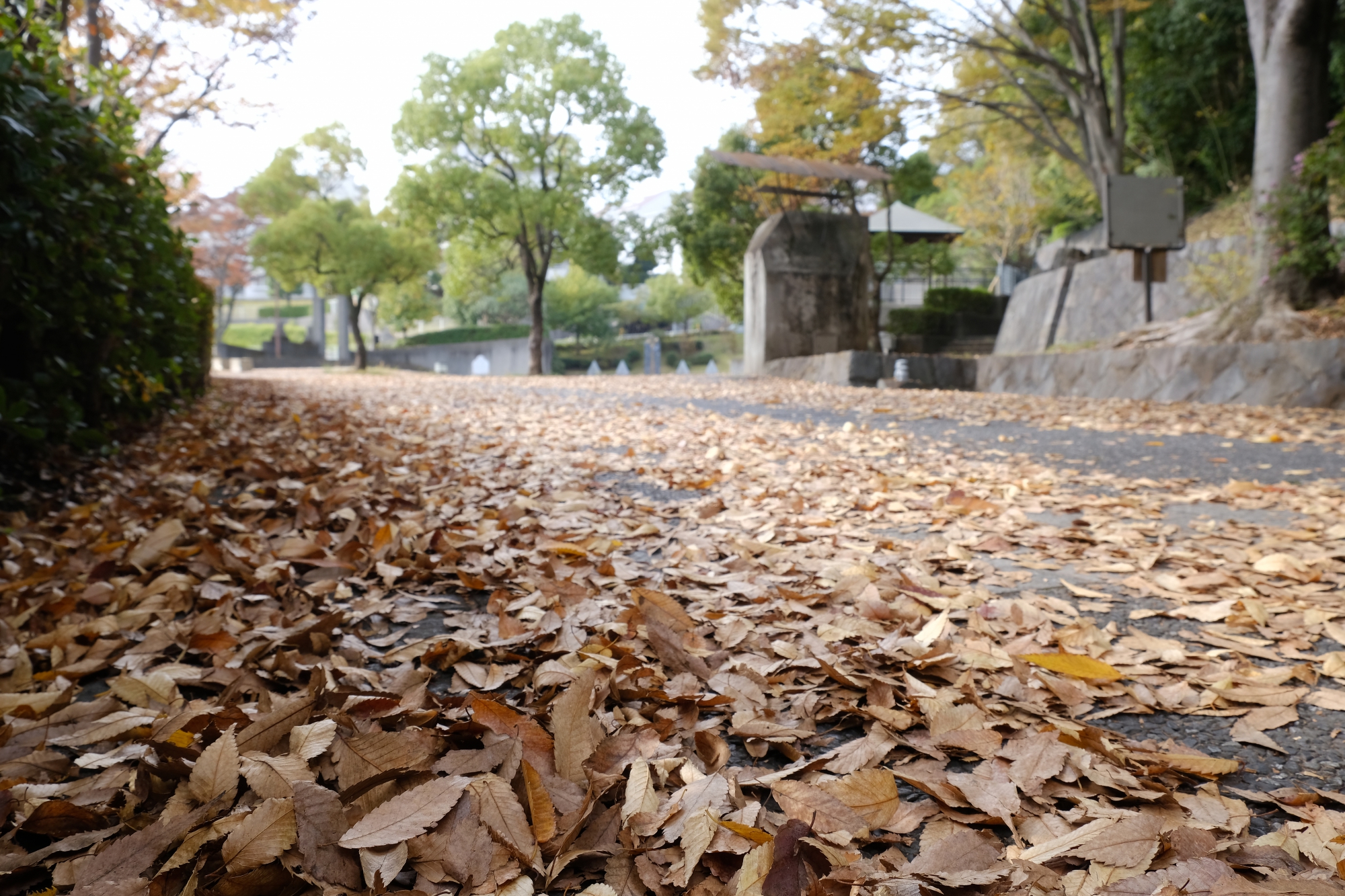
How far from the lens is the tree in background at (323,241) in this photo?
2048 centimetres

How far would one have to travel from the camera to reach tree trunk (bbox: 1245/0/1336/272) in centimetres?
684

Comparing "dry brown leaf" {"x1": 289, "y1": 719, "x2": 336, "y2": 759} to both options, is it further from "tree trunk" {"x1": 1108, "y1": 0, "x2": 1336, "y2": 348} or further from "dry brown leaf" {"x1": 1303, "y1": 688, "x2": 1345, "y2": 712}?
"tree trunk" {"x1": 1108, "y1": 0, "x2": 1336, "y2": 348}

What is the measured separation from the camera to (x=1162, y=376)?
6.86 meters

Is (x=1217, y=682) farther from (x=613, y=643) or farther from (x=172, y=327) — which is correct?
(x=172, y=327)

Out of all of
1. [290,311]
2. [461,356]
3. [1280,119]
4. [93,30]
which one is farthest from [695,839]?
[290,311]

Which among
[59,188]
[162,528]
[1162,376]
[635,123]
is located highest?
[635,123]

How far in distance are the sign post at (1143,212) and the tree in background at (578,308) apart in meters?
24.6

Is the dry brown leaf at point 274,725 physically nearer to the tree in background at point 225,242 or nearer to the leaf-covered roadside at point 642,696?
the leaf-covered roadside at point 642,696

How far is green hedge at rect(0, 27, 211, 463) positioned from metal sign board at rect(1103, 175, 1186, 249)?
8531mm

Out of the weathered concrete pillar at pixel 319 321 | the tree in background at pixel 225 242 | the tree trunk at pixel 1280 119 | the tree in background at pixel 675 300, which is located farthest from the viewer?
the tree in background at pixel 675 300

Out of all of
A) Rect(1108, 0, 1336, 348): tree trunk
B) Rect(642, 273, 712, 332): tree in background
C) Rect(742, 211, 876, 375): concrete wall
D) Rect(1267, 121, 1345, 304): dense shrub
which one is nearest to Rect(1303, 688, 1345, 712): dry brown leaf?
Rect(1108, 0, 1336, 348): tree trunk

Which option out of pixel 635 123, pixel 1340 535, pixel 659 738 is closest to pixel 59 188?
pixel 659 738

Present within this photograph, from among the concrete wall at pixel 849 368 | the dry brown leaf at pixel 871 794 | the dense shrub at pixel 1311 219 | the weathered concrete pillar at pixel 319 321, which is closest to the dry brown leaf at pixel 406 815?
the dry brown leaf at pixel 871 794

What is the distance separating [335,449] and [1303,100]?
841 centimetres
